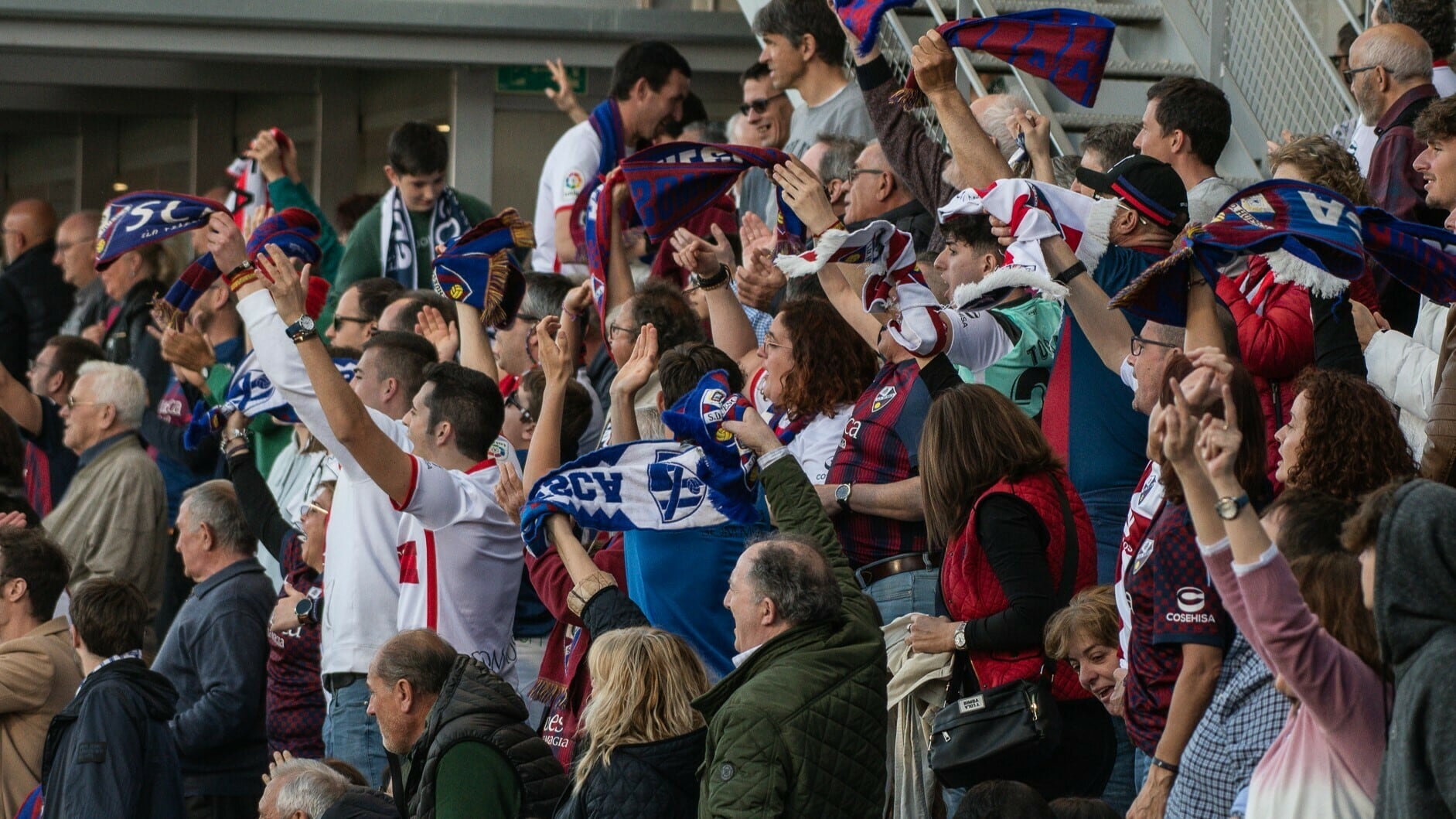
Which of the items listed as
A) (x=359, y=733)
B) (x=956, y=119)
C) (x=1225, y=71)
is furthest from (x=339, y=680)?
(x=1225, y=71)

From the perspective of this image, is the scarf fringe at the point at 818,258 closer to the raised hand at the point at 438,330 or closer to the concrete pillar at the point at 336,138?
the raised hand at the point at 438,330

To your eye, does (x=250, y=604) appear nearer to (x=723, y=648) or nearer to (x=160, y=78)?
(x=723, y=648)

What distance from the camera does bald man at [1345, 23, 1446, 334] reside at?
684 cm

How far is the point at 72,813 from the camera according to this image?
6238 mm

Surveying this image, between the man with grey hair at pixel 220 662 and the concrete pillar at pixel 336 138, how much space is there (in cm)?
706

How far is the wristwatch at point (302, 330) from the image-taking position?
565 centimetres

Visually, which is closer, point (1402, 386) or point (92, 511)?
A: point (1402, 386)

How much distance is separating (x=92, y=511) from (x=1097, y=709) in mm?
5470

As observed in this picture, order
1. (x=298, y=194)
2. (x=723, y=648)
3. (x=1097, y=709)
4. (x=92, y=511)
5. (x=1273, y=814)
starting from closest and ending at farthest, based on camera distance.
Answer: (x=1273, y=814) → (x=1097, y=709) → (x=723, y=648) → (x=92, y=511) → (x=298, y=194)

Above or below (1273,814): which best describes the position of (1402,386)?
above

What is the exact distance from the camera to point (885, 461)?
5613 mm

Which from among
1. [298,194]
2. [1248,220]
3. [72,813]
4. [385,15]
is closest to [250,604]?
[72,813]

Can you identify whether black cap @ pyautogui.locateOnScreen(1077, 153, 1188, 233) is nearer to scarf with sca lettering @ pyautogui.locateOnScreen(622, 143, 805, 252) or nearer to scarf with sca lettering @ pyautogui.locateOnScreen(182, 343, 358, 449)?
scarf with sca lettering @ pyautogui.locateOnScreen(622, 143, 805, 252)

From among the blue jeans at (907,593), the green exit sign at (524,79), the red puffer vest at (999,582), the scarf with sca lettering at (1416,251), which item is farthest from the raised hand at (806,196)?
the green exit sign at (524,79)
